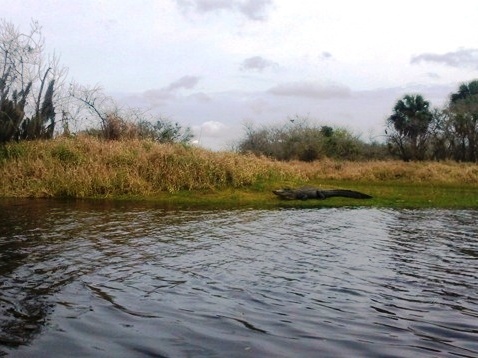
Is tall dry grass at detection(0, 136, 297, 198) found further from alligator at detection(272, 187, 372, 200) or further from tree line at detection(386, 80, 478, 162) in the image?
Answer: tree line at detection(386, 80, 478, 162)

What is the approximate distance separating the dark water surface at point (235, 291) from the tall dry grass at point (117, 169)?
33.2 feet

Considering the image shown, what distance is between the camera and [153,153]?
83.0ft

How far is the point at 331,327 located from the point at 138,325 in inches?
79.8

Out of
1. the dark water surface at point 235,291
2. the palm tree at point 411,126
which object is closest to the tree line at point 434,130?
the palm tree at point 411,126

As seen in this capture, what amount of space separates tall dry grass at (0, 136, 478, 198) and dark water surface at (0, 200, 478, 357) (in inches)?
398

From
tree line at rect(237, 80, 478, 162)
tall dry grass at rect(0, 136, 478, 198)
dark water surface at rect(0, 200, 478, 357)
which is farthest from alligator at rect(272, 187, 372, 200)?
tree line at rect(237, 80, 478, 162)

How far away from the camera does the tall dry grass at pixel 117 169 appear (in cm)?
2322

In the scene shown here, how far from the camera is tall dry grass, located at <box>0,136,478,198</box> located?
76.2ft

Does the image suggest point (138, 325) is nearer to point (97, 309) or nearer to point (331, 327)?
point (97, 309)

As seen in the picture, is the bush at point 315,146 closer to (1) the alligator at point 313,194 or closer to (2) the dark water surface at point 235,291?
(1) the alligator at point 313,194

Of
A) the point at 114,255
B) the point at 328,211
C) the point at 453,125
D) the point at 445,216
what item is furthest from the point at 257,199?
the point at 453,125

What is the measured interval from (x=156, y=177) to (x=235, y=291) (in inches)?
712

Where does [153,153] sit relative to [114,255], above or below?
above

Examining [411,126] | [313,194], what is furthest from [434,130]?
[313,194]
